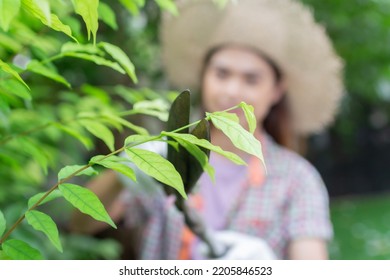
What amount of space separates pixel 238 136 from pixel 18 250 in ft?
0.84

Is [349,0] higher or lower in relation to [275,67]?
higher

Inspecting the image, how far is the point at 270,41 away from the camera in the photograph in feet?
5.82

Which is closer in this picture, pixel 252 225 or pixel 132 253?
pixel 252 225

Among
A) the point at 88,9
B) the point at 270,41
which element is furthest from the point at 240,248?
the point at 88,9

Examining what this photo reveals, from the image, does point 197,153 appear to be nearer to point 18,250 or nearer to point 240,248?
point 18,250

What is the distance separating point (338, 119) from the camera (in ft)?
25.4

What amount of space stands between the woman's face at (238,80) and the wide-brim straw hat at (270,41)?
0.04m

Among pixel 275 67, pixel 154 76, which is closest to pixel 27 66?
pixel 275 67

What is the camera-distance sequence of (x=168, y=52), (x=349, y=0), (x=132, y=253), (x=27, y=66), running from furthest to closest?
(x=349, y=0)
(x=132, y=253)
(x=168, y=52)
(x=27, y=66)

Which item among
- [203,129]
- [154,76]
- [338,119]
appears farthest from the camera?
[338,119]

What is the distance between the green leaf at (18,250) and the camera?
60cm

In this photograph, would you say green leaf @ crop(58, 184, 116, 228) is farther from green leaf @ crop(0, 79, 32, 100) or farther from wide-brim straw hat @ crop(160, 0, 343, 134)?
wide-brim straw hat @ crop(160, 0, 343, 134)

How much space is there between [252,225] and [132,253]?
4.81ft
